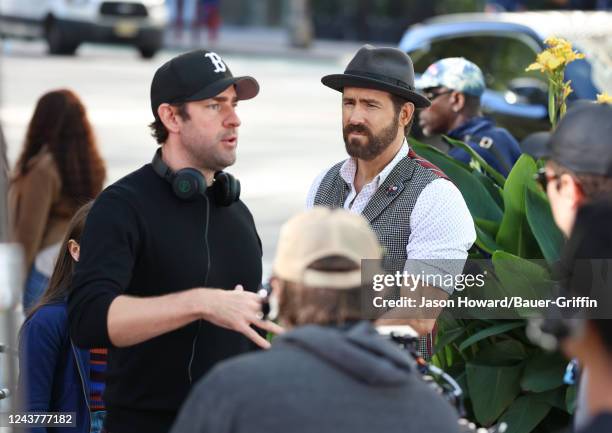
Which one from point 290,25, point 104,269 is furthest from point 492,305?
point 290,25

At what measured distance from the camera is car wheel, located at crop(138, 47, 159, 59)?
28.1 meters

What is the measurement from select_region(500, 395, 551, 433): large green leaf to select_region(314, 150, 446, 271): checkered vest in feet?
3.04

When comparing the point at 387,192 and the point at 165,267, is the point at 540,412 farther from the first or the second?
the point at 165,267

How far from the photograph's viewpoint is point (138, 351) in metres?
3.96

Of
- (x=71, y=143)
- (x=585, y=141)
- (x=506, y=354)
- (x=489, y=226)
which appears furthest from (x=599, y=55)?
(x=585, y=141)

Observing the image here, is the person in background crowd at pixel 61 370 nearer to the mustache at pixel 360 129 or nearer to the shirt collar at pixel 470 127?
the mustache at pixel 360 129

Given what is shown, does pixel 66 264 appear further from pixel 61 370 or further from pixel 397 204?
pixel 397 204

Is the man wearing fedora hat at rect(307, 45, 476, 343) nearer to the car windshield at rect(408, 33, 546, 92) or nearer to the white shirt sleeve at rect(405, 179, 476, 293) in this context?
the white shirt sleeve at rect(405, 179, 476, 293)

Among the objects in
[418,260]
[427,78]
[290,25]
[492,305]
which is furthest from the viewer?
[290,25]

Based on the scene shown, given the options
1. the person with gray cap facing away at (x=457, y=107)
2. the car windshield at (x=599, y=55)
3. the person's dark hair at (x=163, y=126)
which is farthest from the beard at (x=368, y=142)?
the car windshield at (x=599, y=55)

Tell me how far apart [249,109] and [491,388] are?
16.1 metres

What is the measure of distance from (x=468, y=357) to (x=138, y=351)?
167 cm

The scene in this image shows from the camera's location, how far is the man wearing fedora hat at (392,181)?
4.35 m

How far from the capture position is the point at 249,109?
20844mm
